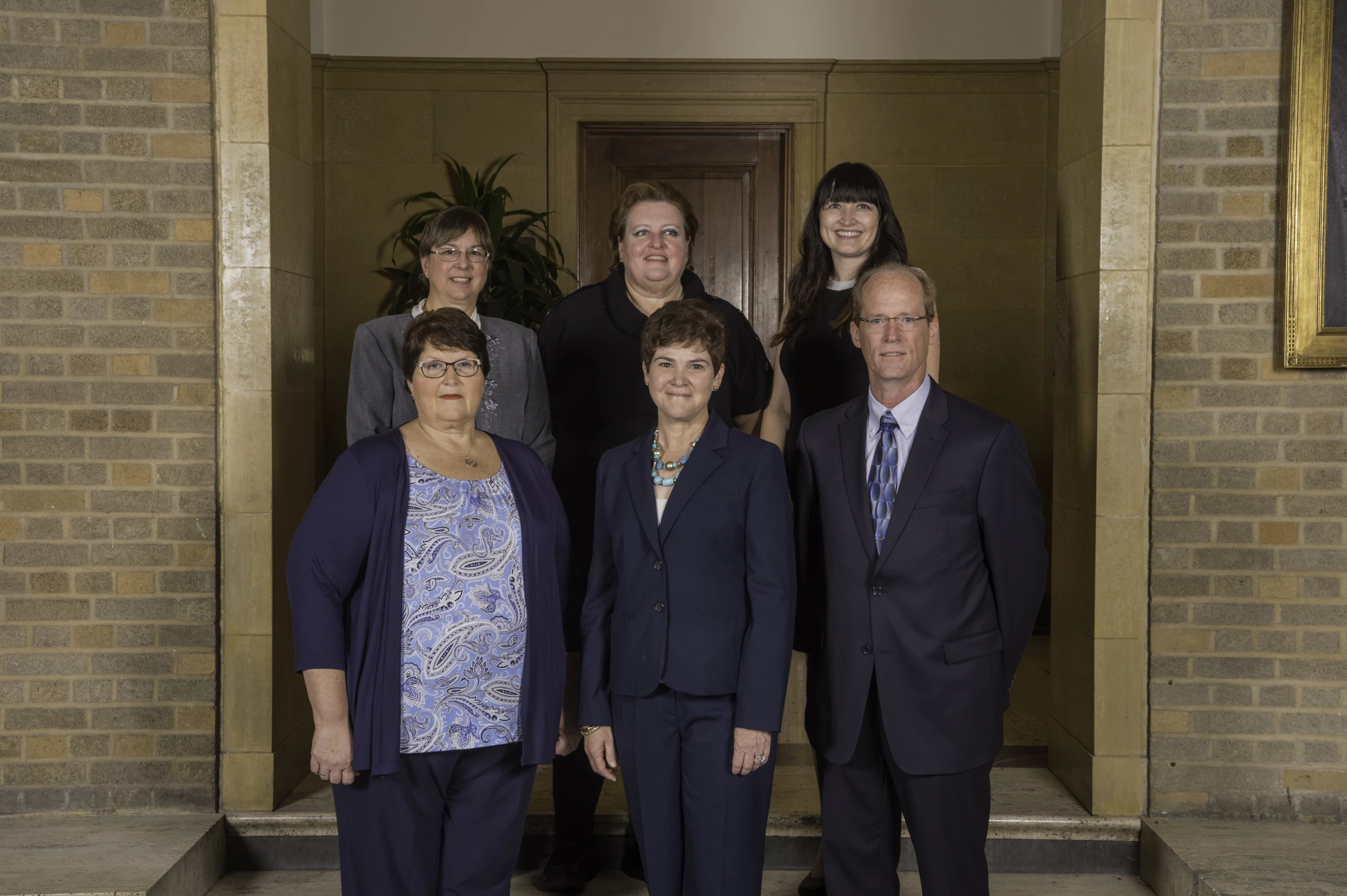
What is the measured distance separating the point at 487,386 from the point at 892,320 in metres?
1.07

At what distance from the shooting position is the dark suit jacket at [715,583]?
89.5 inches

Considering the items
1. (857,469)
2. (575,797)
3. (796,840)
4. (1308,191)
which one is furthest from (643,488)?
(1308,191)

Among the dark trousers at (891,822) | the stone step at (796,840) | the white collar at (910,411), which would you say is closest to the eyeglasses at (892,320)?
the white collar at (910,411)

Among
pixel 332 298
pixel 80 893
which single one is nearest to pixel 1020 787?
pixel 80 893

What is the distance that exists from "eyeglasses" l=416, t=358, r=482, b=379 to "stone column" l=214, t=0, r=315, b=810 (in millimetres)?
1311

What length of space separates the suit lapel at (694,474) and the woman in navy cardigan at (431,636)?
24 cm

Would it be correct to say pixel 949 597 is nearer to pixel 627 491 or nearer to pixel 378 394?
pixel 627 491

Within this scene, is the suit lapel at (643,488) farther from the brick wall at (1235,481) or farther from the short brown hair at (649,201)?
the brick wall at (1235,481)

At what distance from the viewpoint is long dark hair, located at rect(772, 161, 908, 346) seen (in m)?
2.85

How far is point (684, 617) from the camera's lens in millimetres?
2277

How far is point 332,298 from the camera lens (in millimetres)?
5914

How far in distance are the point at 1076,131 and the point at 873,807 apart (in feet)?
6.95

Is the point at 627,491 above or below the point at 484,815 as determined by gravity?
above

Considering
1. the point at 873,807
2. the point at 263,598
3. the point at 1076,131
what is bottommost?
the point at 873,807
